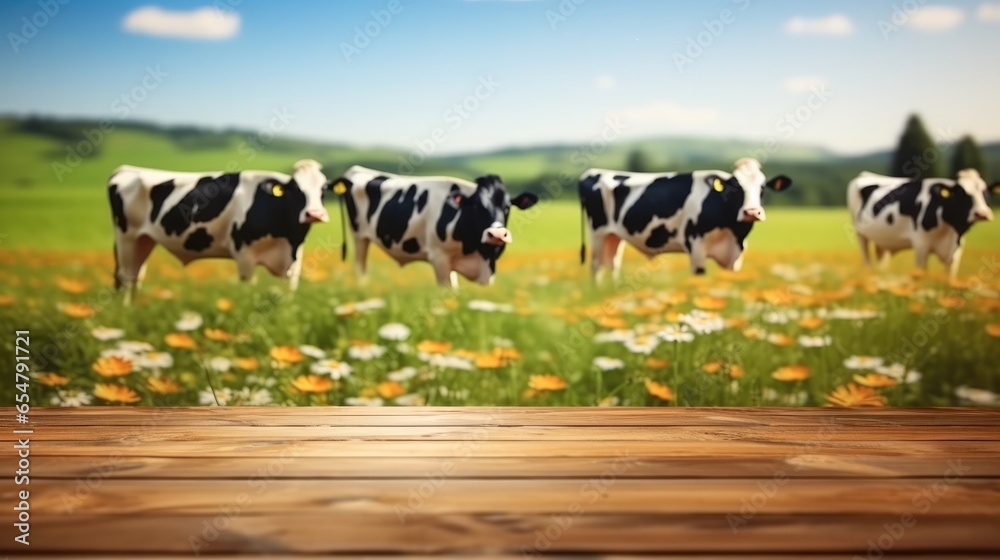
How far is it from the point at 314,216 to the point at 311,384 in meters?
0.52

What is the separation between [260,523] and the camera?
130 centimetres

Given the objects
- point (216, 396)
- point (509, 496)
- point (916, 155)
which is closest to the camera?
point (509, 496)

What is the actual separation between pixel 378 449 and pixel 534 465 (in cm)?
35

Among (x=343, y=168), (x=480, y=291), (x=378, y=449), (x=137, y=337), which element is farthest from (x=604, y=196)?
(x=137, y=337)

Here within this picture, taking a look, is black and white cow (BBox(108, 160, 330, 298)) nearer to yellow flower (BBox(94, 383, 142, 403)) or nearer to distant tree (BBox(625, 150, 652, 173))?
yellow flower (BBox(94, 383, 142, 403))

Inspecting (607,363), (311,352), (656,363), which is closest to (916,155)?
(656,363)

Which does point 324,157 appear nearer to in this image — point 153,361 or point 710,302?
point 153,361

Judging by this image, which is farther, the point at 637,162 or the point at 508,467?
the point at 637,162

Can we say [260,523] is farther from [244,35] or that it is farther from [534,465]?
[244,35]

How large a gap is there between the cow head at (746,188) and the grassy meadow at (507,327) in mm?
130

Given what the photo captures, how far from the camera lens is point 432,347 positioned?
111 inches

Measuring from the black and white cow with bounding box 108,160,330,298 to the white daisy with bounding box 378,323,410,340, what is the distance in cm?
31

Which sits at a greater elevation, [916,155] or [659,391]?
[916,155]

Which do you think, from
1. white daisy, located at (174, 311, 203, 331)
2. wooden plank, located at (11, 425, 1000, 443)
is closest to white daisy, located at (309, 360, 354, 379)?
white daisy, located at (174, 311, 203, 331)
